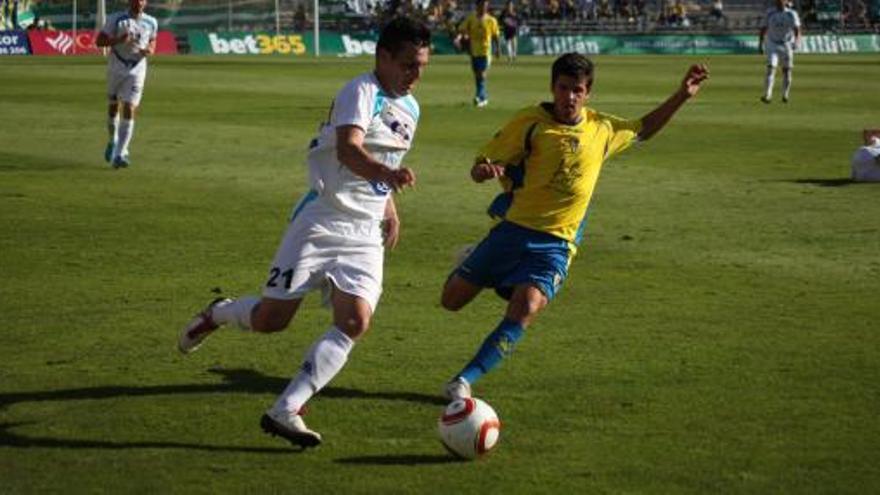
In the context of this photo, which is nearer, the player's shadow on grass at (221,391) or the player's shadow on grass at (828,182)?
the player's shadow on grass at (221,391)

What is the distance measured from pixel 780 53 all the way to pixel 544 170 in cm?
2914

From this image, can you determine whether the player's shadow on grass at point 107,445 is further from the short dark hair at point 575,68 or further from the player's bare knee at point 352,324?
the short dark hair at point 575,68

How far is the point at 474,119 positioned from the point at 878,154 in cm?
1168

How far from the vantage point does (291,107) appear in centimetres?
3139

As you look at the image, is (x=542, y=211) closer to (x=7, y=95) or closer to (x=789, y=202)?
(x=789, y=202)

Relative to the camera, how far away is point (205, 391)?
26.3 feet

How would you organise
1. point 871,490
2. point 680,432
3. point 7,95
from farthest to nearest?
point 7,95, point 680,432, point 871,490

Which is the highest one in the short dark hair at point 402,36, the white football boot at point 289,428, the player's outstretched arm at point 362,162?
the short dark hair at point 402,36

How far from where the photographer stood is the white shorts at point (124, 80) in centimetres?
2056

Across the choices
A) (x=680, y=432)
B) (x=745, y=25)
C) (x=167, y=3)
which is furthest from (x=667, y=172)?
(x=745, y=25)

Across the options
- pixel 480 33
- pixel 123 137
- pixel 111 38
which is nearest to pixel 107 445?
pixel 123 137

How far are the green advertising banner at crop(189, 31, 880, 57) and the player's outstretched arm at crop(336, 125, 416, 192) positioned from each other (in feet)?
189

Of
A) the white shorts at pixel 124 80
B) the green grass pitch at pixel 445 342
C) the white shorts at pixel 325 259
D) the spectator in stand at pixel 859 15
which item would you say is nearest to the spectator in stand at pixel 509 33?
the spectator in stand at pixel 859 15

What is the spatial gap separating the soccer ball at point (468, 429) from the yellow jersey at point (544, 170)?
1.57 m
